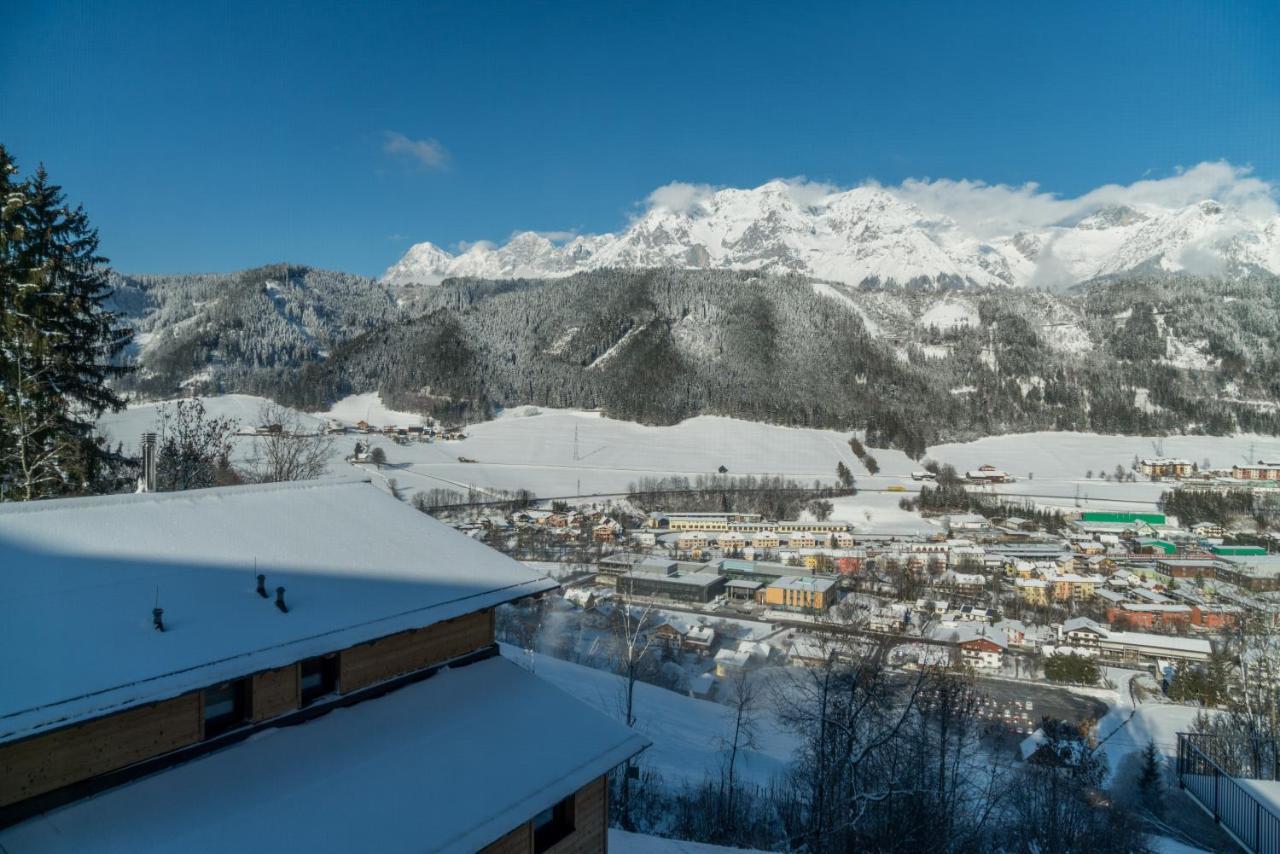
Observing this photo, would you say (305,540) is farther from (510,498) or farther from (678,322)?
(678,322)

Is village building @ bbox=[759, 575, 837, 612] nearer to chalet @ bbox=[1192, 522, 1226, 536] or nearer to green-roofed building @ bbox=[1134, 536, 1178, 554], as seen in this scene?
green-roofed building @ bbox=[1134, 536, 1178, 554]

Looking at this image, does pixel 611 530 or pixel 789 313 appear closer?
pixel 611 530

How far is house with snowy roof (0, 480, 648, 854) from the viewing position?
3658mm

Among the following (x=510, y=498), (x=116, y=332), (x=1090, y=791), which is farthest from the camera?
(x=510, y=498)

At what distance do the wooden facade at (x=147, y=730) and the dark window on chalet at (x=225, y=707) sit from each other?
7cm

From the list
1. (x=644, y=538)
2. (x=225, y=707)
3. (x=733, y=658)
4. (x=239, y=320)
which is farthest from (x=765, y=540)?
(x=239, y=320)

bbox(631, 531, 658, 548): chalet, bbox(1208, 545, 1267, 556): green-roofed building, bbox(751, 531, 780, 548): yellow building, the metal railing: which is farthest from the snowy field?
the metal railing

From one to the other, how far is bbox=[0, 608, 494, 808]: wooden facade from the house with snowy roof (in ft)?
0.04

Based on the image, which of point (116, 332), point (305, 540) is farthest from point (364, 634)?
point (116, 332)

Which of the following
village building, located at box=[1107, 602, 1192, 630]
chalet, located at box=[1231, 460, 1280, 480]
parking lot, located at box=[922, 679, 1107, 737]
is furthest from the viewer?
chalet, located at box=[1231, 460, 1280, 480]

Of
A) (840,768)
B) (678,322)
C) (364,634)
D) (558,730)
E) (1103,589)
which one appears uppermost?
(678,322)

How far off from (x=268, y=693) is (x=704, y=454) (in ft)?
250

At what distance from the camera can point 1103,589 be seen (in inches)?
1319

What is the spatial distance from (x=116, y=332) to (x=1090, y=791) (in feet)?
71.2
